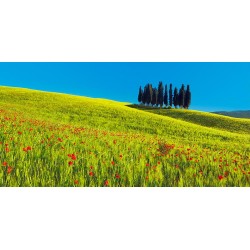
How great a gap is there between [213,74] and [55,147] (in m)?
3.90

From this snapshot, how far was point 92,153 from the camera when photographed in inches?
194

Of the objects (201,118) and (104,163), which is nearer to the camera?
(104,163)

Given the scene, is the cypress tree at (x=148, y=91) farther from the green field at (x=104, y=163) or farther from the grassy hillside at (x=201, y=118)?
the grassy hillside at (x=201, y=118)

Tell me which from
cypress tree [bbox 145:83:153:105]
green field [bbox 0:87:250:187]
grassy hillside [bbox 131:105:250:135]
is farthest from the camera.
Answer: grassy hillside [bbox 131:105:250:135]

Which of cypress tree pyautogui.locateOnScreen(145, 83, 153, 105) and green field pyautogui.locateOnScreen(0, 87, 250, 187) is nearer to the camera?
green field pyautogui.locateOnScreen(0, 87, 250, 187)

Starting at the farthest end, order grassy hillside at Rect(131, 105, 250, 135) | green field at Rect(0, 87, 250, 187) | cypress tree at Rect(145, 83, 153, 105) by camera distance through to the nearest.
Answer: grassy hillside at Rect(131, 105, 250, 135) < cypress tree at Rect(145, 83, 153, 105) < green field at Rect(0, 87, 250, 187)

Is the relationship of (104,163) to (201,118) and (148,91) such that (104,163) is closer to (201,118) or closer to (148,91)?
(148,91)

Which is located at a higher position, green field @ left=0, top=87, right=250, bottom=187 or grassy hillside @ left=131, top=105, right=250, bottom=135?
grassy hillside @ left=131, top=105, right=250, bottom=135

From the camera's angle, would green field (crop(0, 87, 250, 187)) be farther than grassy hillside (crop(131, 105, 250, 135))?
No

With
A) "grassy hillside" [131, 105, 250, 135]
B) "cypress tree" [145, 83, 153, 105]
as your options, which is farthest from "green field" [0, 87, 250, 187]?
"grassy hillside" [131, 105, 250, 135]

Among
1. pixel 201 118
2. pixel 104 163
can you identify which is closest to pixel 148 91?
pixel 104 163

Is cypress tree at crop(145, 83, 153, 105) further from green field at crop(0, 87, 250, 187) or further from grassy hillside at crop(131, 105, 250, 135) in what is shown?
grassy hillside at crop(131, 105, 250, 135)
